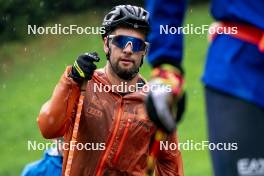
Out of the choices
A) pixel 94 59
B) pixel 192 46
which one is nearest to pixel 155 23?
pixel 94 59

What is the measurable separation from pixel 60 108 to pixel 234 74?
219 cm

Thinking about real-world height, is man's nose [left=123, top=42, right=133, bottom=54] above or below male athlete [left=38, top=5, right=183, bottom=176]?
above

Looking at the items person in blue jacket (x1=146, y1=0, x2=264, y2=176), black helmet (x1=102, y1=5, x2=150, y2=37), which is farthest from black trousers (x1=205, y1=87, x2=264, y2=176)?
black helmet (x1=102, y1=5, x2=150, y2=37)

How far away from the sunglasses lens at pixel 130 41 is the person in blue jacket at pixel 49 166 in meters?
1.59

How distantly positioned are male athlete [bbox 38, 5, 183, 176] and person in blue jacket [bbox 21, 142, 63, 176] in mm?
1313

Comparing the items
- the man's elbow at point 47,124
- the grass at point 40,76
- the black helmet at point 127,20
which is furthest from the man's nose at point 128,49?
the grass at point 40,76

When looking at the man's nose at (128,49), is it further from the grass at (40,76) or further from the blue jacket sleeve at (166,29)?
the grass at (40,76)

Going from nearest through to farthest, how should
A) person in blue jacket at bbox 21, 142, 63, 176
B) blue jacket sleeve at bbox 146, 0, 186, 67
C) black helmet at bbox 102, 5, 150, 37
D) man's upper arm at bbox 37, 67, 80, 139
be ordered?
blue jacket sleeve at bbox 146, 0, 186, 67, man's upper arm at bbox 37, 67, 80, 139, black helmet at bbox 102, 5, 150, 37, person in blue jacket at bbox 21, 142, 63, 176

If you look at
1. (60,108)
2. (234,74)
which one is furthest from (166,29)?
(60,108)

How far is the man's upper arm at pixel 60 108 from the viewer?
6.34m

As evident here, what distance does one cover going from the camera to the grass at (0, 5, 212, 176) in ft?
57.1

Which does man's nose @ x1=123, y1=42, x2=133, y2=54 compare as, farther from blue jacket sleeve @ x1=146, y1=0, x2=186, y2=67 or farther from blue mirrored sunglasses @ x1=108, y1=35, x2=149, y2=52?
blue jacket sleeve @ x1=146, y1=0, x2=186, y2=67

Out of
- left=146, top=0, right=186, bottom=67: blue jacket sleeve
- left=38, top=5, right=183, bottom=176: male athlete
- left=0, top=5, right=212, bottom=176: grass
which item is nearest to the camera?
left=146, top=0, right=186, bottom=67: blue jacket sleeve

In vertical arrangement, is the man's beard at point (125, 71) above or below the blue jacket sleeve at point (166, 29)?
above
